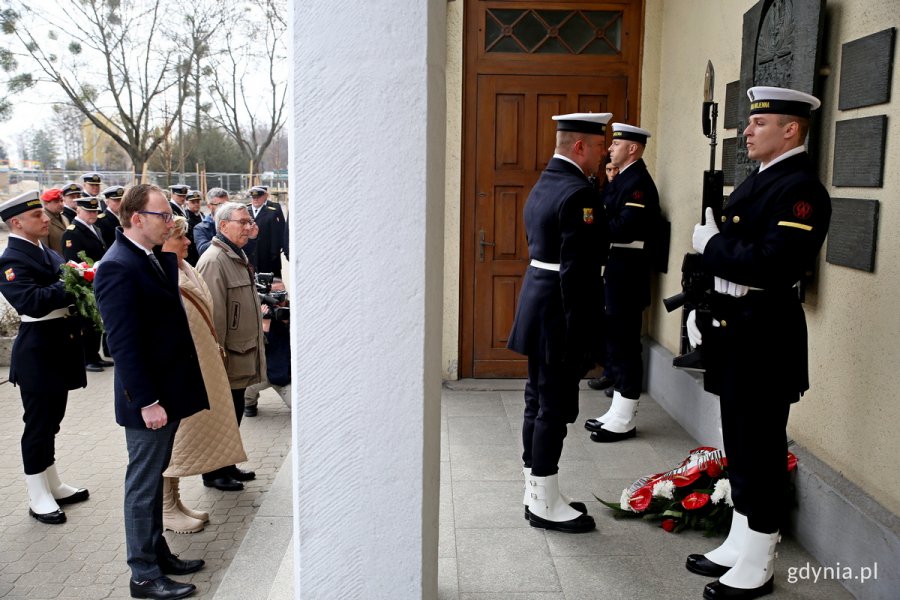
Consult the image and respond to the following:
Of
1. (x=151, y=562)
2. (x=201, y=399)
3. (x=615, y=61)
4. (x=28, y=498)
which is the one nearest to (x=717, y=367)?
(x=201, y=399)

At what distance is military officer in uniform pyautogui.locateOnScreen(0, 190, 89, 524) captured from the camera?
15.4 ft

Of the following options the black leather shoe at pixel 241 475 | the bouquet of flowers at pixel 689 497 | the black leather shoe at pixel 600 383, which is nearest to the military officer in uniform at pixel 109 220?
the black leather shoe at pixel 241 475

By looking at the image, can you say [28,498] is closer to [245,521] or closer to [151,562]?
[245,521]

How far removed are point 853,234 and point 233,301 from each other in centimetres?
368

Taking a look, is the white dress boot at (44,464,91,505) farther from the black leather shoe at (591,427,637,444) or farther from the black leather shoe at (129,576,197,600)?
the black leather shoe at (591,427,637,444)

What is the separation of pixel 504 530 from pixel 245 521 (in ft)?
5.69

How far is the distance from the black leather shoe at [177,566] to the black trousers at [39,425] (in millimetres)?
1260

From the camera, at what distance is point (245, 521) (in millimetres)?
4879

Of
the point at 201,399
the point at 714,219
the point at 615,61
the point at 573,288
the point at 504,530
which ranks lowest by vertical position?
the point at 504,530

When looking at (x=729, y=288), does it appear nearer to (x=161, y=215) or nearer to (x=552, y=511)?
(x=552, y=511)

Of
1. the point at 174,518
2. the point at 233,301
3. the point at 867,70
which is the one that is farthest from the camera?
the point at 233,301

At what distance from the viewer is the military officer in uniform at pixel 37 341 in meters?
4.70

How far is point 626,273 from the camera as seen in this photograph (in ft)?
19.0

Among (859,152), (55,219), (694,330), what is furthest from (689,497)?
(55,219)
